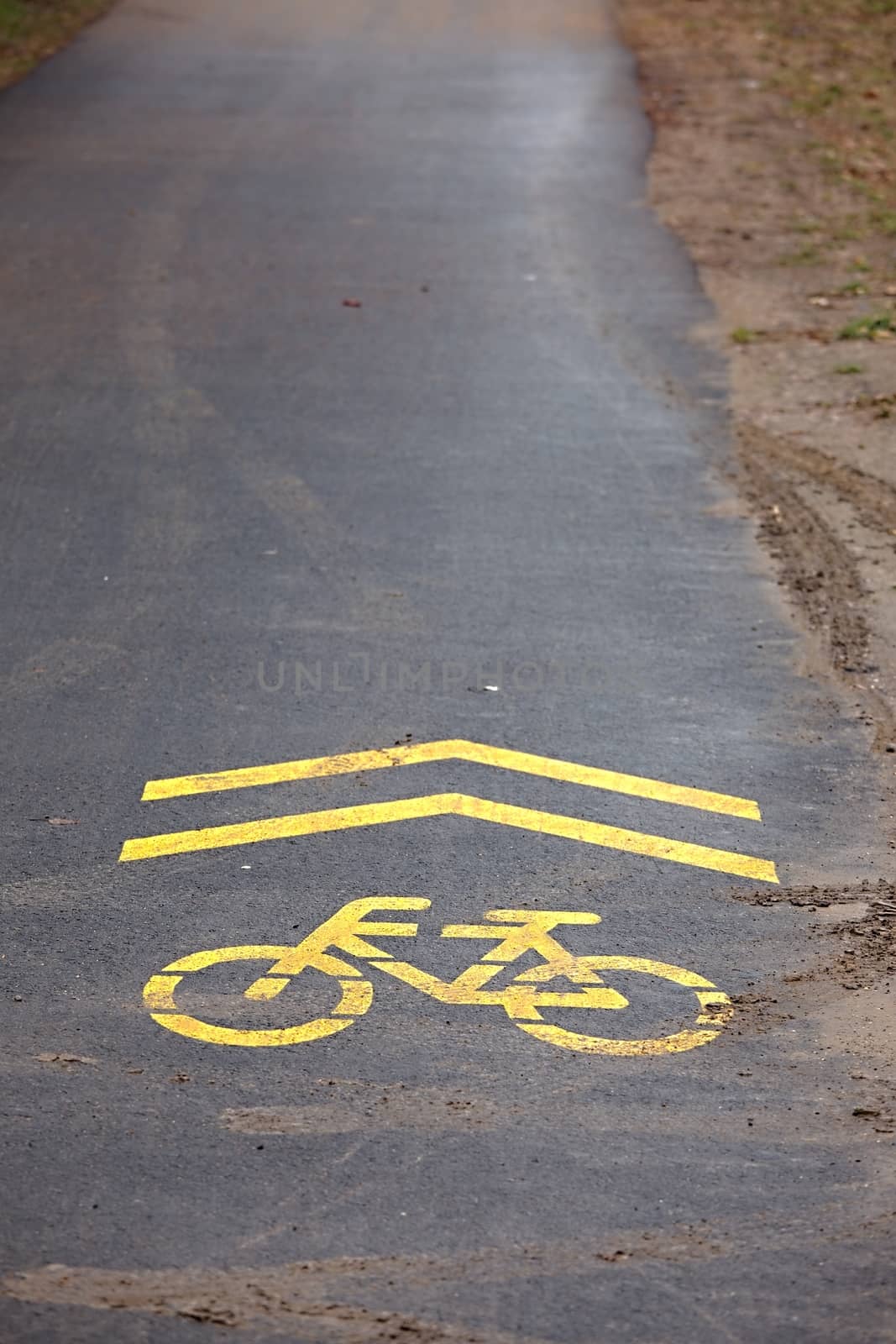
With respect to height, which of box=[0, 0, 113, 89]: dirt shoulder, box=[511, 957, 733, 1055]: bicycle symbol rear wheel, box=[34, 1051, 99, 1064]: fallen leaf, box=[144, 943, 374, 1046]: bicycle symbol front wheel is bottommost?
box=[511, 957, 733, 1055]: bicycle symbol rear wheel

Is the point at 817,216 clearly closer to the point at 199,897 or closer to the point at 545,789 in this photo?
the point at 545,789

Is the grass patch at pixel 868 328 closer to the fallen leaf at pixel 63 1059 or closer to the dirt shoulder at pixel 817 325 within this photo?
the dirt shoulder at pixel 817 325

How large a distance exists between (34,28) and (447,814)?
70.7 feet

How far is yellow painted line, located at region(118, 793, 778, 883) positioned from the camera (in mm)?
6426

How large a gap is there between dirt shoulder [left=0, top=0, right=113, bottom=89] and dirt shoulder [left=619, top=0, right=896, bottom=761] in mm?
8096

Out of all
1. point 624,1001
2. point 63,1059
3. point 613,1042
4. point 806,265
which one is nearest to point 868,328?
point 806,265

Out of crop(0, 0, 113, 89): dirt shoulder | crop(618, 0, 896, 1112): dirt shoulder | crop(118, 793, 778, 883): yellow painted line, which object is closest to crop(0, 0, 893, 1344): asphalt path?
crop(118, 793, 778, 883): yellow painted line

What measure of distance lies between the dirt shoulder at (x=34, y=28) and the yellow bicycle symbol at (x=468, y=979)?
710 inches

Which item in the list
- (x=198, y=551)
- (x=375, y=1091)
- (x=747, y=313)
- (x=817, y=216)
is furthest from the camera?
(x=817, y=216)

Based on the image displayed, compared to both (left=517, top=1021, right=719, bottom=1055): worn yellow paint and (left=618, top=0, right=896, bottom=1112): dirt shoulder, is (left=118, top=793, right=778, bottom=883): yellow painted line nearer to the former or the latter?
(left=618, top=0, right=896, bottom=1112): dirt shoulder

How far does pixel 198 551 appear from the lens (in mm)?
9125

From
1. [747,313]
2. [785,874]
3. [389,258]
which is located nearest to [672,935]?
[785,874]

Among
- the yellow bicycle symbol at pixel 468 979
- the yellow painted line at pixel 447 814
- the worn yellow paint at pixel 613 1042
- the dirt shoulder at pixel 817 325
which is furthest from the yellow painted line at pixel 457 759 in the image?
the worn yellow paint at pixel 613 1042

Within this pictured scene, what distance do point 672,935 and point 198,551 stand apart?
162 inches
